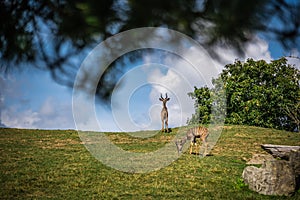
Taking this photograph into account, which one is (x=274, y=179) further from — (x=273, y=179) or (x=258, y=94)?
(x=258, y=94)

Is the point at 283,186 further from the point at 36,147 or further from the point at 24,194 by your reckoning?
the point at 36,147

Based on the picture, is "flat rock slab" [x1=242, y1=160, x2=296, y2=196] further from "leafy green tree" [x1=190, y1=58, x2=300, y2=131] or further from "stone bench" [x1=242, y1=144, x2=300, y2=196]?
"leafy green tree" [x1=190, y1=58, x2=300, y2=131]

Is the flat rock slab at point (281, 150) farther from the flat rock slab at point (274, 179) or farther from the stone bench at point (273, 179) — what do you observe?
the flat rock slab at point (274, 179)

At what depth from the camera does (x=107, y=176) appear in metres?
8.20

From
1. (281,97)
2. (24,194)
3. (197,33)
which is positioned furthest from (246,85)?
(197,33)

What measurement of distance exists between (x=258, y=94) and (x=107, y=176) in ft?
70.3

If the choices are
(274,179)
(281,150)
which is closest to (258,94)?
(281,150)

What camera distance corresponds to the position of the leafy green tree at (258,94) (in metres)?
25.3

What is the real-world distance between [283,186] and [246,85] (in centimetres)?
2088

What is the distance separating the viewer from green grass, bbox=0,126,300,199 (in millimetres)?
6613

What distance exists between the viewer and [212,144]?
46.9 feet

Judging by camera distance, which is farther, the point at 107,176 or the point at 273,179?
the point at 107,176

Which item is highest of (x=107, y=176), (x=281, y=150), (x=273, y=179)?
(x=281, y=150)

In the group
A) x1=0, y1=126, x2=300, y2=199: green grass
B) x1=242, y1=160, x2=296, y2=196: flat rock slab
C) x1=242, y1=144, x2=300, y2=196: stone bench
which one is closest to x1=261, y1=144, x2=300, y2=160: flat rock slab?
x1=0, y1=126, x2=300, y2=199: green grass
